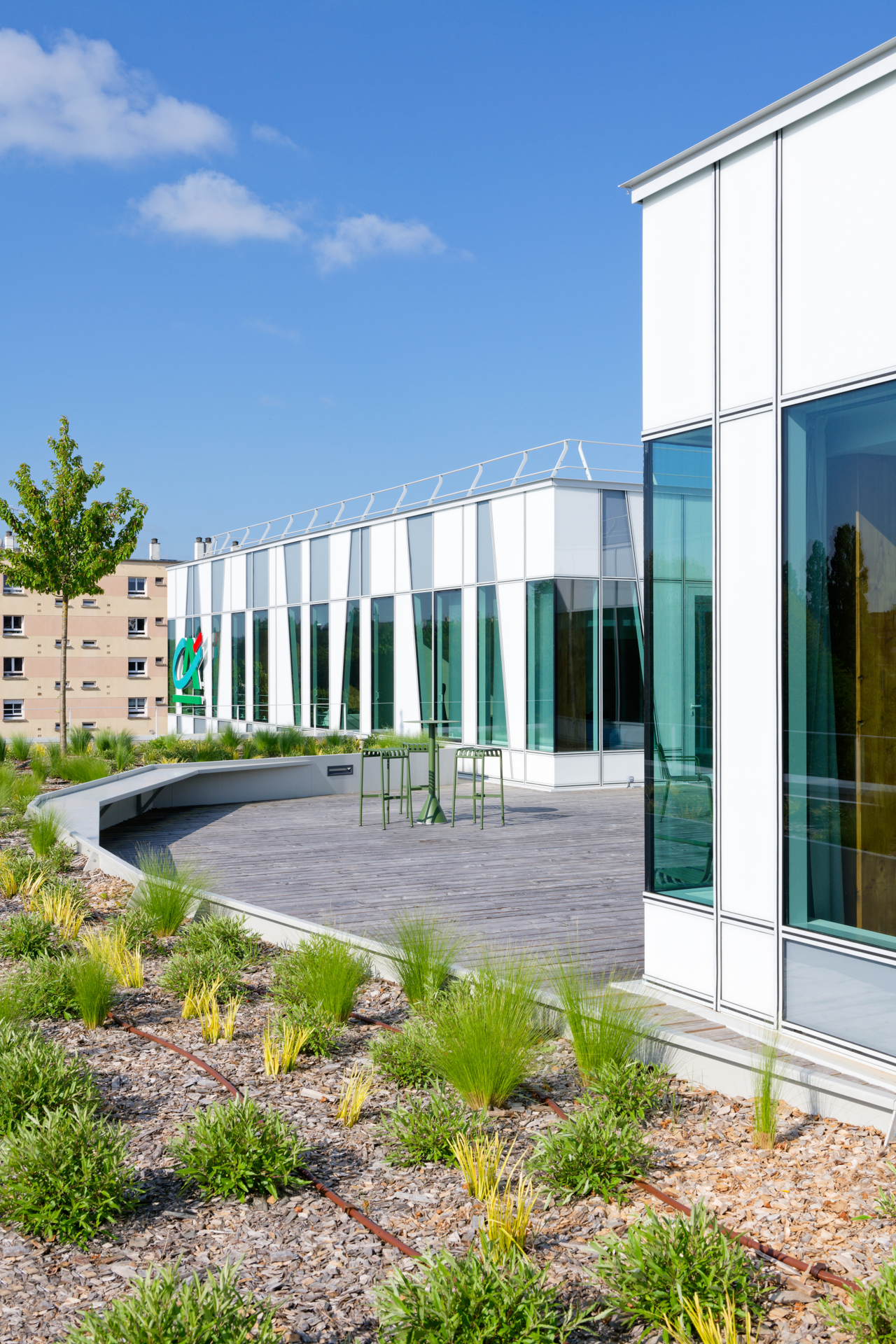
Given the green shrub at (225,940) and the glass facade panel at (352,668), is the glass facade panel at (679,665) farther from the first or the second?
the glass facade panel at (352,668)

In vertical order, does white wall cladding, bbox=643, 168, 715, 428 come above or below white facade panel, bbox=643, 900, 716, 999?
above

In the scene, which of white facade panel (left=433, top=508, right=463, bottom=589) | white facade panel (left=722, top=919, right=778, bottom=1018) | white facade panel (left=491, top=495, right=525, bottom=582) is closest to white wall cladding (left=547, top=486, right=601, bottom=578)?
white facade panel (left=491, top=495, right=525, bottom=582)

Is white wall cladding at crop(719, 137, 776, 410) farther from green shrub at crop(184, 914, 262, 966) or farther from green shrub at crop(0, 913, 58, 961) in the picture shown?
green shrub at crop(0, 913, 58, 961)

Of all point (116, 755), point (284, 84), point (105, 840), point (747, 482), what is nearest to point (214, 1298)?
point (747, 482)

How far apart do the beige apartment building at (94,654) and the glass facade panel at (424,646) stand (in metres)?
41.9

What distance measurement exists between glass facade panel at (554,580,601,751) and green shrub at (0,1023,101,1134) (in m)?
12.1

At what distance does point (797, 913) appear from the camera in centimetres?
470

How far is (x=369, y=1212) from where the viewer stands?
3340mm

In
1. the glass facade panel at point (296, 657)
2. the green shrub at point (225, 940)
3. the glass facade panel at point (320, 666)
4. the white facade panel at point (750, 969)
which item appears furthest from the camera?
the glass facade panel at point (296, 657)

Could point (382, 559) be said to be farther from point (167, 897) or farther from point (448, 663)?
point (167, 897)

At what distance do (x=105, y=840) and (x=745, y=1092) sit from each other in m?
8.75

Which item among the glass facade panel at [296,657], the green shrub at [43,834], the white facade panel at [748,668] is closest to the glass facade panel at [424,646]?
the glass facade panel at [296,657]

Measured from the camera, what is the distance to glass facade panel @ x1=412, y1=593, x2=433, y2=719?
18875 millimetres

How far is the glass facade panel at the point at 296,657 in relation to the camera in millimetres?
23172
